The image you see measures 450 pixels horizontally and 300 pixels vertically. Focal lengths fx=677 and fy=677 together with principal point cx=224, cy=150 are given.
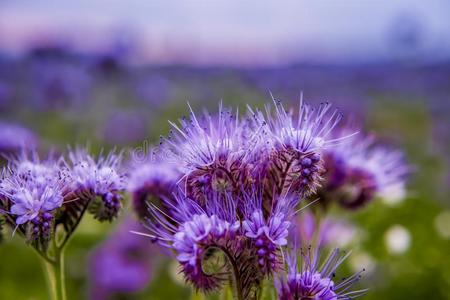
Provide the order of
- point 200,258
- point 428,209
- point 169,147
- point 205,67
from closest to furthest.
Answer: point 200,258 < point 169,147 < point 428,209 < point 205,67

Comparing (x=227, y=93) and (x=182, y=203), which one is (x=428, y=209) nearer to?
(x=182, y=203)

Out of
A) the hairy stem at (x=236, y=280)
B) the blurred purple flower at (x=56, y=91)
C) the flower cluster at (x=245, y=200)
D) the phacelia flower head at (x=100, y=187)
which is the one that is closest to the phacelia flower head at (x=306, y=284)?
the flower cluster at (x=245, y=200)

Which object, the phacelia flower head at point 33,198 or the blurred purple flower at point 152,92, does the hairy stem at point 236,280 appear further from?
the blurred purple flower at point 152,92

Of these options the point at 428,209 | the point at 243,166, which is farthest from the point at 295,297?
the point at 428,209

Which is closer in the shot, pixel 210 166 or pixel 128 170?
pixel 210 166

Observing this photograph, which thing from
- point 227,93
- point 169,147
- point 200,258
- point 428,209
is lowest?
point 200,258

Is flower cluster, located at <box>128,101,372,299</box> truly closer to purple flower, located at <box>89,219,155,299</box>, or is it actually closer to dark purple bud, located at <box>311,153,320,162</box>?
dark purple bud, located at <box>311,153,320,162</box>
